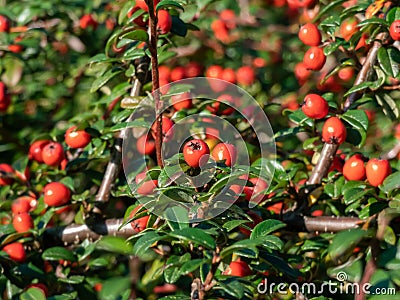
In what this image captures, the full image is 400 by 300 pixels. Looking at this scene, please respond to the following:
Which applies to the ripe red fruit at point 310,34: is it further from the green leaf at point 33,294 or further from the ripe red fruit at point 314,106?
the green leaf at point 33,294

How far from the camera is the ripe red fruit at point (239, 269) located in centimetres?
207

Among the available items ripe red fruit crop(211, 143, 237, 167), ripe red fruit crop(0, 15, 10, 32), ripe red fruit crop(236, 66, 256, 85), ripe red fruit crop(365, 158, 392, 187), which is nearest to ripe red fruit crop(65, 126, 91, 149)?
ripe red fruit crop(211, 143, 237, 167)

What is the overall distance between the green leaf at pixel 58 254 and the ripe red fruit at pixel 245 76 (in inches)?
70.5

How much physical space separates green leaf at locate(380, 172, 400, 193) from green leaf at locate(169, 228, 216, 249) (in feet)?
2.57

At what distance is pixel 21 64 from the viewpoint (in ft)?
11.6

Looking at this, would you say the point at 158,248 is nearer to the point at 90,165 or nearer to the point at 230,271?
the point at 230,271

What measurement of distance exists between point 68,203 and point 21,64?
4.24 ft

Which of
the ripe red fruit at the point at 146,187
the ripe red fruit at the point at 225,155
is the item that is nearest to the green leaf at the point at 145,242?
the ripe red fruit at the point at 146,187

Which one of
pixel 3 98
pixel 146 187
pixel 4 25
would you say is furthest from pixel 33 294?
pixel 4 25

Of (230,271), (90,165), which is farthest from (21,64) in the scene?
(230,271)

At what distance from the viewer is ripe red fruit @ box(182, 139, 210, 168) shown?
6.09 feet

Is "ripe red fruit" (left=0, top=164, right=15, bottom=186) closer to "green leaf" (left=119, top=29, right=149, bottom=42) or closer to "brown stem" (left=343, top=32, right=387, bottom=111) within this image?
"green leaf" (left=119, top=29, right=149, bottom=42)

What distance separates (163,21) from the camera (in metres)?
2.37

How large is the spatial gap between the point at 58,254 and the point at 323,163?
1.11 meters
